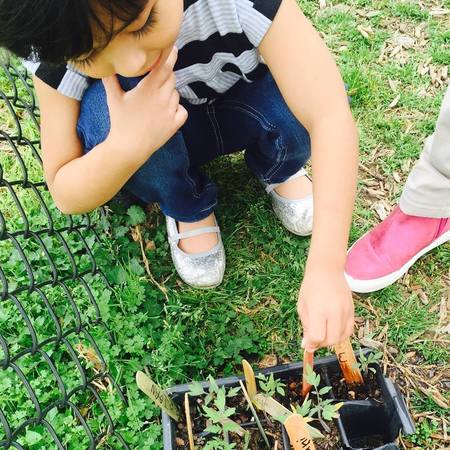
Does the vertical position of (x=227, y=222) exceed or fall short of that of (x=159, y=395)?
it falls short

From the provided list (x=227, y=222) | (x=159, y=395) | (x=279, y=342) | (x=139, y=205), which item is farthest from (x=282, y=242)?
(x=159, y=395)

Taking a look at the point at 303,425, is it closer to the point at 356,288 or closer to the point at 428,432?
the point at 428,432

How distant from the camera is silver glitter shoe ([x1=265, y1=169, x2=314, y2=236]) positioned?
1.95 metres

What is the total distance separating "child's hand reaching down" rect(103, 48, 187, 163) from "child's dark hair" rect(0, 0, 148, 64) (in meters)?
0.38

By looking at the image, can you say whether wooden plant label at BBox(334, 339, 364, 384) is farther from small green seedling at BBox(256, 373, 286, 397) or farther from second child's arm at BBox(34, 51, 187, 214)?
second child's arm at BBox(34, 51, 187, 214)

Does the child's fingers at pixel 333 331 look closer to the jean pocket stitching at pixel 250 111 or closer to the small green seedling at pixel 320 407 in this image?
the small green seedling at pixel 320 407

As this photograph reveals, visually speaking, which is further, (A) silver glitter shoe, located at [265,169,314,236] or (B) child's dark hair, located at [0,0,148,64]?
→ (A) silver glitter shoe, located at [265,169,314,236]

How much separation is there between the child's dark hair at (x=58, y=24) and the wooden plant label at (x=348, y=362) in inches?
30.7

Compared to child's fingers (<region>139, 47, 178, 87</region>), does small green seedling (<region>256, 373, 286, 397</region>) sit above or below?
below

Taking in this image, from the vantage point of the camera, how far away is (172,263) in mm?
1983

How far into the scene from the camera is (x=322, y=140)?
130cm

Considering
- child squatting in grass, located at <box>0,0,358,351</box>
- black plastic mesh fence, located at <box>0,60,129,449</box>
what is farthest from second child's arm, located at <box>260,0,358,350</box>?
black plastic mesh fence, located at <box>0,60,129,449</box>

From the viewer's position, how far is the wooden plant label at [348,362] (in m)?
1.33

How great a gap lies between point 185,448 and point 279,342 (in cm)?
47
